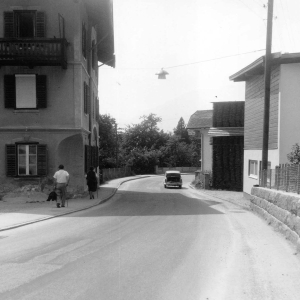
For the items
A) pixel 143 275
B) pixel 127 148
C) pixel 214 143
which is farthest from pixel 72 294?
pixel 127 148

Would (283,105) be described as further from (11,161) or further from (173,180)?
(173,180)

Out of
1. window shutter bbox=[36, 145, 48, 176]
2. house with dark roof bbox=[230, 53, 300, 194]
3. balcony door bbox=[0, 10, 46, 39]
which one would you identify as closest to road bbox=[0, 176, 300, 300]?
house with dark roof bbox=[230, 53, 300, 194]

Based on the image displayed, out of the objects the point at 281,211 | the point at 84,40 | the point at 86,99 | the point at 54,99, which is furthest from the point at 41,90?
the point at 281,211

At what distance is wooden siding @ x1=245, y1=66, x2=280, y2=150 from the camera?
2092cm

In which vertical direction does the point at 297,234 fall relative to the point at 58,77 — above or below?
below

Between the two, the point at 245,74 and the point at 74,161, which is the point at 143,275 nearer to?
the point at 74,161

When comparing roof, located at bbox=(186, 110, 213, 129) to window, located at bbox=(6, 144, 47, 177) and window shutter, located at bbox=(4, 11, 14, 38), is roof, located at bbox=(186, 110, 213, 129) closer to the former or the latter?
window, located at bbox=(6, 144, 47, 177)

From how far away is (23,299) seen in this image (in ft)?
19.2

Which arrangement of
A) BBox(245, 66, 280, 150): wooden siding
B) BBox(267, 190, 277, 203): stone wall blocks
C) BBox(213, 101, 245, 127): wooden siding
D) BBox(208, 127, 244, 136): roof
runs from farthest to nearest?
1. BBox(213, 101, 245, 127): wooden siding
2. BBox(208, 127, 244, 136): roof
3. BBox(245, 66, 280, 150): wooden siding
4. BBox(267, 190, 277, 203): stone wall blocks

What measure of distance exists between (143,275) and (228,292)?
1.33 metres

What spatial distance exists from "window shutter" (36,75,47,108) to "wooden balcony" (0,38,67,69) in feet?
3.27

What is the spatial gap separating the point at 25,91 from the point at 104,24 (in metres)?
9.21

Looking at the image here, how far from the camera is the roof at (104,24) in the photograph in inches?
997

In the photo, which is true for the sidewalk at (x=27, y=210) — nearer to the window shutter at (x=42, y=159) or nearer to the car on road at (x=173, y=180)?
the window shutter at (x=42, y=159)
